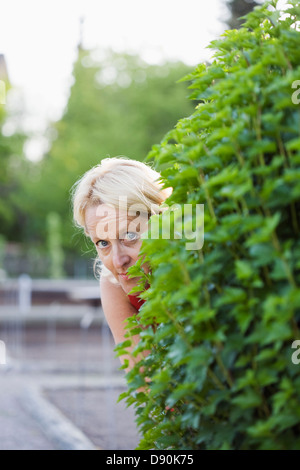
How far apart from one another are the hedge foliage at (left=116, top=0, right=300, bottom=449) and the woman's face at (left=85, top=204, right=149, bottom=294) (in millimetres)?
995

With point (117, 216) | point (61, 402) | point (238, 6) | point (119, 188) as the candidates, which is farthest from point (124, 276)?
point (238, 6)

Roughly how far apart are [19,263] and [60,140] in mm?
7078

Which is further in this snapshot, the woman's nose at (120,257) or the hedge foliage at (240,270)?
the woman's nose at (120,257)

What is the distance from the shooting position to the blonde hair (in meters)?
3.09

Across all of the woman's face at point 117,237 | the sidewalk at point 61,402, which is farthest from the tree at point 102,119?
Result: the woman's face at point 117,237

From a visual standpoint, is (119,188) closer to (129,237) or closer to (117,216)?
(117,216)

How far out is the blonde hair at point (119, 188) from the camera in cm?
309

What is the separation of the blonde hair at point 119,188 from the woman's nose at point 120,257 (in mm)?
216

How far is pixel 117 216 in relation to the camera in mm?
3020

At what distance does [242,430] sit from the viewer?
5.42 ft

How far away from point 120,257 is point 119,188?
373 millimetres

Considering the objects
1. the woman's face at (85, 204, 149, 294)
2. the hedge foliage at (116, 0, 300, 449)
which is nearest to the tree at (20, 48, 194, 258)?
the woman's face at (85, 204, 149, 294)

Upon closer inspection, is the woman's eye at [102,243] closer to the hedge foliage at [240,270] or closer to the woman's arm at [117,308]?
the woman's arm at [117,308]

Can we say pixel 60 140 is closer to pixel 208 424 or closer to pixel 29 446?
pixel 29 446
